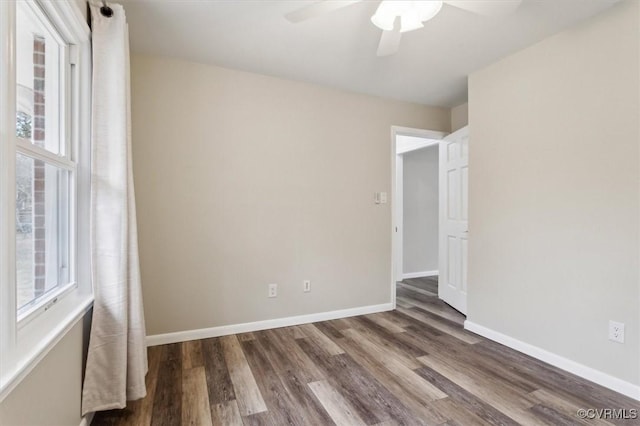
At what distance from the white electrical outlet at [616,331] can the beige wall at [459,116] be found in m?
2.41

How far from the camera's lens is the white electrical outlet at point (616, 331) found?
1909mm

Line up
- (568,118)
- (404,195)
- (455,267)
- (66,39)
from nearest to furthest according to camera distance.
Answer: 1. (66,39)
2. (568,118)
3. (455,267)
4. (404,195)

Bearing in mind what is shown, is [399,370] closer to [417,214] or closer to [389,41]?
[389,41]

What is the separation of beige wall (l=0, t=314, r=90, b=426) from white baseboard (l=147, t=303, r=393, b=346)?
103 centimetres

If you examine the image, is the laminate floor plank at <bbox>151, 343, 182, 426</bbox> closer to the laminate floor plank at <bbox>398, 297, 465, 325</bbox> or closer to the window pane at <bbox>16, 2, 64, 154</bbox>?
the window pane at <bbox>16, 2, 64, 154</bbox>

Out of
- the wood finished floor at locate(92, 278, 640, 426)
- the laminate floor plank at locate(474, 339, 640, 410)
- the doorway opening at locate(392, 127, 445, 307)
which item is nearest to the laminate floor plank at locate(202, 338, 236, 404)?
the wood finished floor at locate(92, 278, 640, 426)

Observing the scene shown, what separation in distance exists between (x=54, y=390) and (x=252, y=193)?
1917 millimetres

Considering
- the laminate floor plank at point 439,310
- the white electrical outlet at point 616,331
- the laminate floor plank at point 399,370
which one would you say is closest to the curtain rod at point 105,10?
the laminate floor plank at point 399,370

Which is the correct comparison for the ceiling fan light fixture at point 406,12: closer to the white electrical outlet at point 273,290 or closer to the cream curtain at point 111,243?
the cream curtain at point 111,243

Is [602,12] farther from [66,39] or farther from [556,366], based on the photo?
[66,39]

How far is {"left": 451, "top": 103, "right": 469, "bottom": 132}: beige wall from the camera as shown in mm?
3633

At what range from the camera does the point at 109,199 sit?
5.43 ft

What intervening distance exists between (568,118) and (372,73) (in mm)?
1562

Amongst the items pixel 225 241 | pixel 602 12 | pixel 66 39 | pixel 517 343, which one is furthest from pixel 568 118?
pixel 66 39
